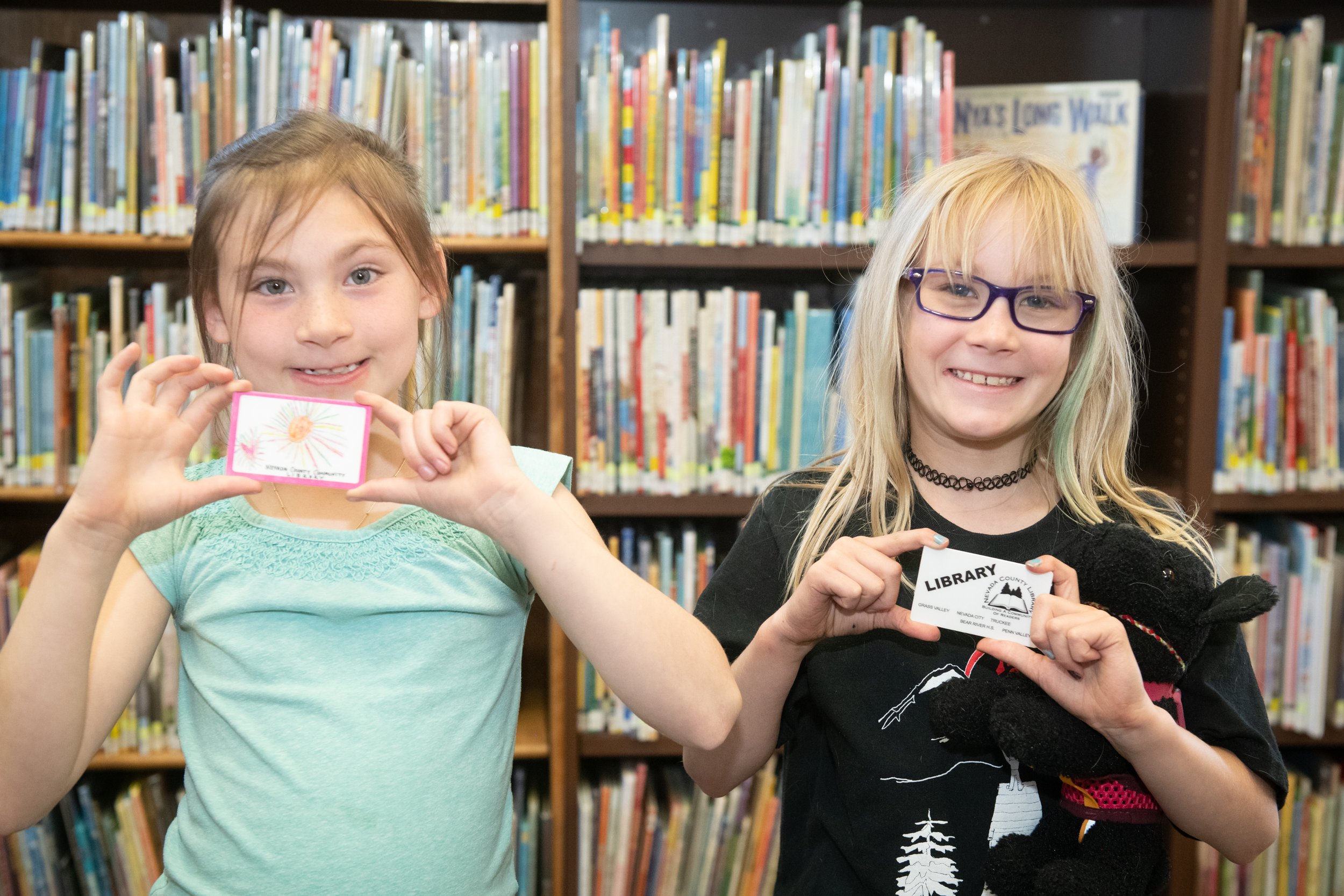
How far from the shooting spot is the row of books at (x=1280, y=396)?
198 cm

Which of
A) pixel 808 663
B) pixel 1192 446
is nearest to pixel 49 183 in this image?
pixel 808 663

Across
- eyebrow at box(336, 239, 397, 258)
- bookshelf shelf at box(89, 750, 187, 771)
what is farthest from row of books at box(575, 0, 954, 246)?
bookshelf shelf at box(89, 750, 187, 771)

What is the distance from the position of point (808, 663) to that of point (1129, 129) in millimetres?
1399

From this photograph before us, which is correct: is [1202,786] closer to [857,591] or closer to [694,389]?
[857,591]

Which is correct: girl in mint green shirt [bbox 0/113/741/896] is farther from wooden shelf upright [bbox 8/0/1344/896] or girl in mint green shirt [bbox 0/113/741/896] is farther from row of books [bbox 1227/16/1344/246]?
row of books [bbox 1227/16/1344/246]

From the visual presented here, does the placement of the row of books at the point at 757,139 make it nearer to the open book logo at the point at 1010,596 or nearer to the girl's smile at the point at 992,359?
the girl's smile at the point at 992,359

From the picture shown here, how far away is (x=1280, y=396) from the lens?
2.01 m

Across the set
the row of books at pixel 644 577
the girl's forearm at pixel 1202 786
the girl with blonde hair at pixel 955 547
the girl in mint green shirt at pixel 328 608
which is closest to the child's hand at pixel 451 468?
the girl in mint green shirt at pixel 328 608

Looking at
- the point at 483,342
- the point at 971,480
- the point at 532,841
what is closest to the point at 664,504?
the point at 483,342

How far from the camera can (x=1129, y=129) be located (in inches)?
78.5

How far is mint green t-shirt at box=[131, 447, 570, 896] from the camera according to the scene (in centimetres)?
97

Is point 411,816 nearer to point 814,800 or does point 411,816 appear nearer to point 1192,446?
point 814,800

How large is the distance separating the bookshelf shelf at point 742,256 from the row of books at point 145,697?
Answer: 43.4 inches

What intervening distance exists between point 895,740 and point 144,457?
0.78 metres
